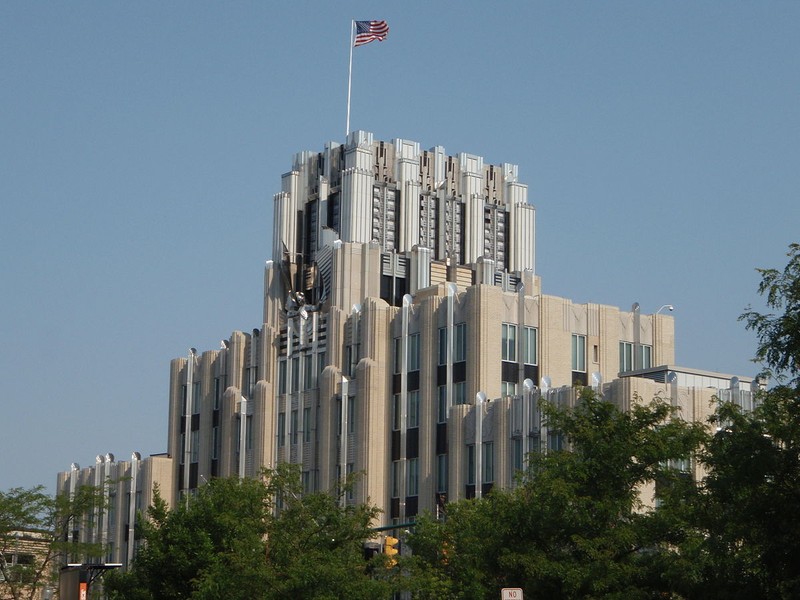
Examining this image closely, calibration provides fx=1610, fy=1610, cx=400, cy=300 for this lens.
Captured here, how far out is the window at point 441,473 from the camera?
8419 centimetres

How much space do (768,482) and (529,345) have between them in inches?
2198

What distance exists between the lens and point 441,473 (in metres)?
84.8

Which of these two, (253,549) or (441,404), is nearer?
(253,549)

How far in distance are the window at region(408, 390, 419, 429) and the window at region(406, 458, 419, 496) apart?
2.03 meters

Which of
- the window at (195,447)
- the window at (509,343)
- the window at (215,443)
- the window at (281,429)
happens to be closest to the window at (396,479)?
the window at (509,343)

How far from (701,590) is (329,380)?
187 feet

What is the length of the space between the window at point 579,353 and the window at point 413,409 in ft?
29.9

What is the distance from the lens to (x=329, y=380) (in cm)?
9262

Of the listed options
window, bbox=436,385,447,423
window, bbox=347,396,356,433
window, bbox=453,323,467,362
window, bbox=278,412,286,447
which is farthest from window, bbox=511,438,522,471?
window, bbox=278,412,286,447

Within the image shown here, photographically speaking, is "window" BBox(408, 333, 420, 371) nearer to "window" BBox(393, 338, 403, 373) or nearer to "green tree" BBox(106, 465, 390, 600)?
"window" BBox(393, 338, 403, 373)

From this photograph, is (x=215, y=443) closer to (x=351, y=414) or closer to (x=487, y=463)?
(x=351, y=414)

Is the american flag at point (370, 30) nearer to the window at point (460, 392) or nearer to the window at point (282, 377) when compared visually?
the window at point (282, 377)

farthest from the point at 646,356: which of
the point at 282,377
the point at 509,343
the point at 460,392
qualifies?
the point at 282,377

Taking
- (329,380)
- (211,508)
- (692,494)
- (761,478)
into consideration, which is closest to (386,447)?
(329,380)
